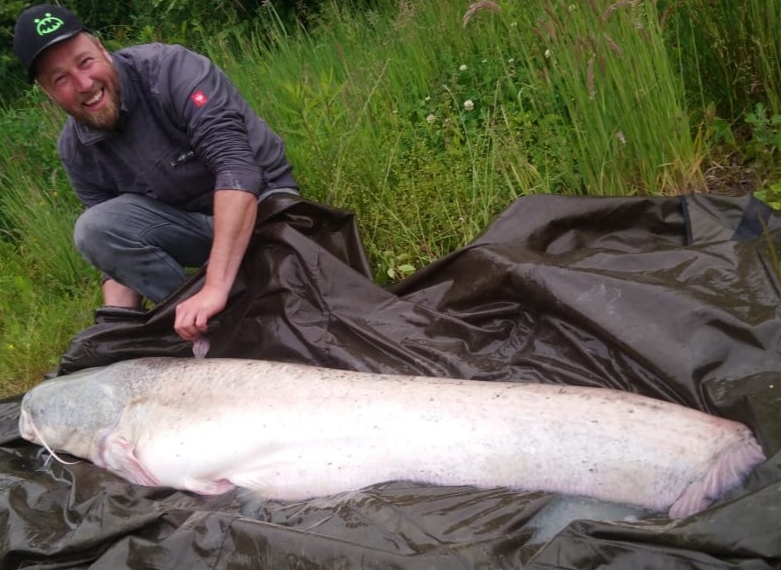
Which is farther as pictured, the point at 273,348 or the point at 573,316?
the point at 273,348

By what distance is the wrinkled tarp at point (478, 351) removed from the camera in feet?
6.66

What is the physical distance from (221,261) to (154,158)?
802mm

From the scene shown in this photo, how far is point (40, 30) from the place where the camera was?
3.24 metres

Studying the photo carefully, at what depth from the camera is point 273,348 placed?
3311 millimetres

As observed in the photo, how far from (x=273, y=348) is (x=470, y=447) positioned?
120 cm

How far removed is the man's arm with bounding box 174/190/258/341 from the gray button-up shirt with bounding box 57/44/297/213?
0.25 feet

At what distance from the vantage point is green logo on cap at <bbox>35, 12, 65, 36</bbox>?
324cm

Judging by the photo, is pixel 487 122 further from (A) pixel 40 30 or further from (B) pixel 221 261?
(A) pixel 40 30

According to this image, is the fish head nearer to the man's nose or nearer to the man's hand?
the man's hand

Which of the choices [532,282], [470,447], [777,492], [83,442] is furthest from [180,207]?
[777,492]

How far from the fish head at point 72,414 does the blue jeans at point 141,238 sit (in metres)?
0.70

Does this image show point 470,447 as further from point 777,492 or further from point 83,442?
point 83,442

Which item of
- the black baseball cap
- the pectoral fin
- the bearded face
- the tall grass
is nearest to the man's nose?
the bearded face

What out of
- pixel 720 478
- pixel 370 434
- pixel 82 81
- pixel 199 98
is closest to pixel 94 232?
pixel 82 81
